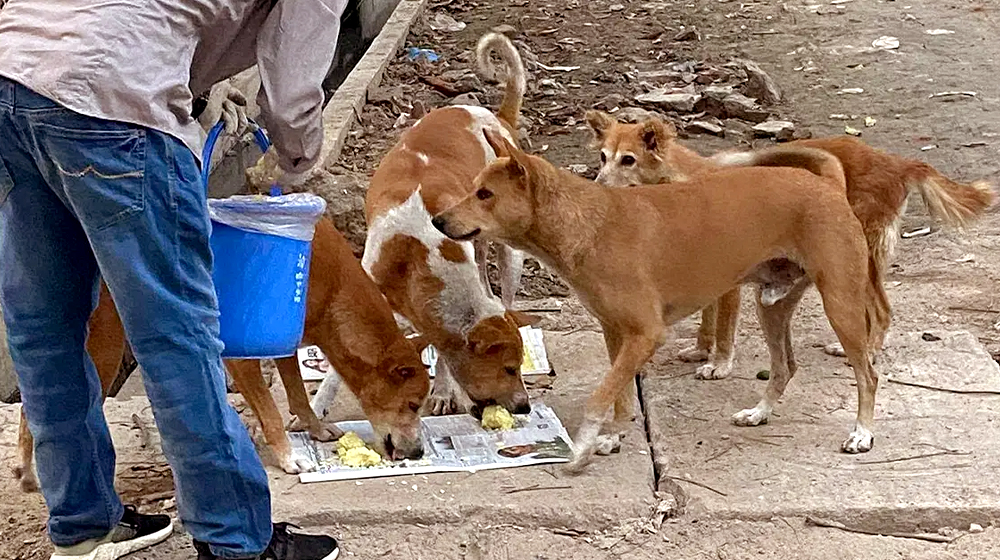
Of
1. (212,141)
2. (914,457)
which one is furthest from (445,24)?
(212,141)

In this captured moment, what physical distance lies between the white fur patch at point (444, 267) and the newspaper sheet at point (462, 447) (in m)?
0.39

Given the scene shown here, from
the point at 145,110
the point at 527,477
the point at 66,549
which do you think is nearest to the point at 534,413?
the point at 527,477

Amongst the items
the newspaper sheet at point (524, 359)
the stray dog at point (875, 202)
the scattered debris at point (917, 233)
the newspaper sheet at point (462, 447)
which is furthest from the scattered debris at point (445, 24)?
the newspaper sheet at point (462, 447)

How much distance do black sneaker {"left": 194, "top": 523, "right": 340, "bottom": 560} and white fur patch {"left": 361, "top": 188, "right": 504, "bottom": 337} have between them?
1.29m

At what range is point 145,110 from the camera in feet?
9.07

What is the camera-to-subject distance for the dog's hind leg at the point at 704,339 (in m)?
5.31

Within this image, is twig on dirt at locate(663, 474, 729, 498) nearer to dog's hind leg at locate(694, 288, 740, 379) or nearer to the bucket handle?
dog's hind leg at locate(694, 288, 740, 379)

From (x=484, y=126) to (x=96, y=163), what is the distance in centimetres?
314

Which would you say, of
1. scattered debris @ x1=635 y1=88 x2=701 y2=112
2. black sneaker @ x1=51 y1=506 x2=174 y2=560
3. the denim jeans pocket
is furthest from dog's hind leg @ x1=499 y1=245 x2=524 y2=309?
scattered debris @ x1=635 y1=88 x2=701 y2=112

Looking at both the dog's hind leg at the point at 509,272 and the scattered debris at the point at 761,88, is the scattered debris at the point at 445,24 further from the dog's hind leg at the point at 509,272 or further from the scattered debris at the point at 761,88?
the dog's hind leg at the point at 509,272

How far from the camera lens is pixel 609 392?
431 cm

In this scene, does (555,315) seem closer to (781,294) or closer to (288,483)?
(781,294)

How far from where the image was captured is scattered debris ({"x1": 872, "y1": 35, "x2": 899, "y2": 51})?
11477 millimetres

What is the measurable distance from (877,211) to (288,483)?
8.54ft
